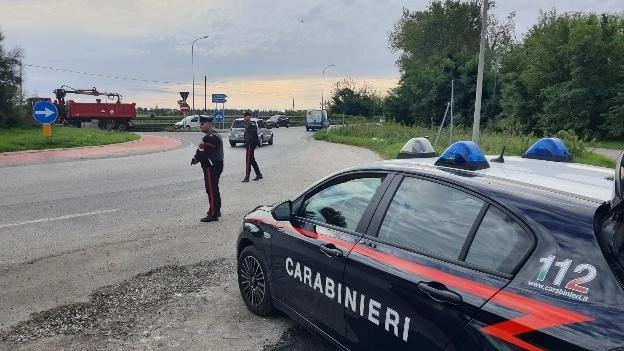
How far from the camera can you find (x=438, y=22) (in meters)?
61.7

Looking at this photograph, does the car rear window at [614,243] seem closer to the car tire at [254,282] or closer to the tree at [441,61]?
the car tire at [254,282]

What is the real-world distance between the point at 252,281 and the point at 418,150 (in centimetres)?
175

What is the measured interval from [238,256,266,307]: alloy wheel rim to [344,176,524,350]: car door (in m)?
1.28

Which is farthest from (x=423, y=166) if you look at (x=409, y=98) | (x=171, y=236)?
(x=409, y=98)

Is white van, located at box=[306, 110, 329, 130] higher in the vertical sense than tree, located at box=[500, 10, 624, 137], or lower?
lower

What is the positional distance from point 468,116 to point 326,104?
40316mm

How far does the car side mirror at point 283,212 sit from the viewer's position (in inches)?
146

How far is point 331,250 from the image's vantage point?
310 cm

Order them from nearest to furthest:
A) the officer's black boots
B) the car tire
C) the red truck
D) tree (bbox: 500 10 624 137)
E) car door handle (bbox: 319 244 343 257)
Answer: car door handle (bbox: 319 244 343 257), the car tire, the officer's black boots, tree (bbox: 500 10 624 137), the red truck

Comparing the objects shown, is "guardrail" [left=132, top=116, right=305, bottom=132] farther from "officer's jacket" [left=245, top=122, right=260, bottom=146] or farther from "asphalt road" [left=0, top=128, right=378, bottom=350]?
"asphalt road" [left=0, top=128, right=378, bottom=350]

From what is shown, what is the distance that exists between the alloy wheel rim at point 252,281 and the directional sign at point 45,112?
19.0 meters

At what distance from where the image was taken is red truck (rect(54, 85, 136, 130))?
141 feet

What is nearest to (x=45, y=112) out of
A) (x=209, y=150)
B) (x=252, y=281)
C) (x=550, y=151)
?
(x=209, y=150)

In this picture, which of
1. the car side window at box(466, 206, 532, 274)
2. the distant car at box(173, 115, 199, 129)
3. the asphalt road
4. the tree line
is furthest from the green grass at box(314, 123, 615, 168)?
the distant car at box(173, 115, 199, 129)
